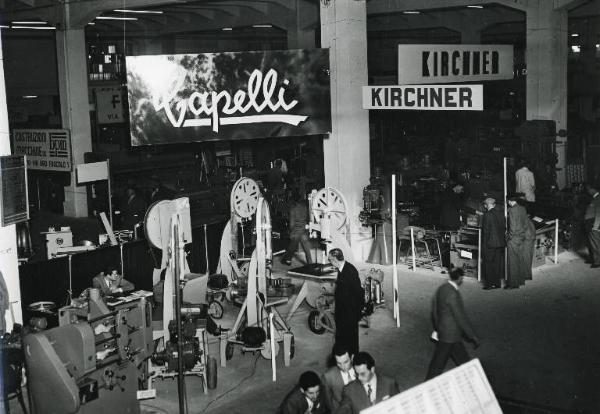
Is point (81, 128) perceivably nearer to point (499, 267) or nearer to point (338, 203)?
point (338, 203)

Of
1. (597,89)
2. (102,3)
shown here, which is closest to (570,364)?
(102,3)

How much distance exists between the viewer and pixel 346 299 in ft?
34.2

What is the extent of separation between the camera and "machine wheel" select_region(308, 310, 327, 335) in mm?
12727

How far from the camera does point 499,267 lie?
14758 mm

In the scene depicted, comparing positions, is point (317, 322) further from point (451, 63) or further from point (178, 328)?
point (451, 63)

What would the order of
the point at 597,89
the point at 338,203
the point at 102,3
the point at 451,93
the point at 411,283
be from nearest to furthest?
the point at 451,93 < the point at 338,203 < the point at 411,283 < the point at 102,3 < the point at 597,89

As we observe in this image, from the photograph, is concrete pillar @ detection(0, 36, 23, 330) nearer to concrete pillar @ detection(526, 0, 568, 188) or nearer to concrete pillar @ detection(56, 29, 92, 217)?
concrete pillar @ detection(56, 29, 92, 217)

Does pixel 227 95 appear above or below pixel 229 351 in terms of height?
above

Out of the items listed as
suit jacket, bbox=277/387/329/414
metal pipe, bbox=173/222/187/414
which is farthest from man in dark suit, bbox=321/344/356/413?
metal pipe, bbox=173/222/187/414

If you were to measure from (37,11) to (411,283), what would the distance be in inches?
506

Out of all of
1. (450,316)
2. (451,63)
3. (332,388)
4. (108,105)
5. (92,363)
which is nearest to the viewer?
(332,388)

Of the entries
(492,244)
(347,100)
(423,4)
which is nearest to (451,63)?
(492,244)

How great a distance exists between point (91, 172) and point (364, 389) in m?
11.4

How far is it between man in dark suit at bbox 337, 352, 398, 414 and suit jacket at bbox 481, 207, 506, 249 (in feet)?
23.3
